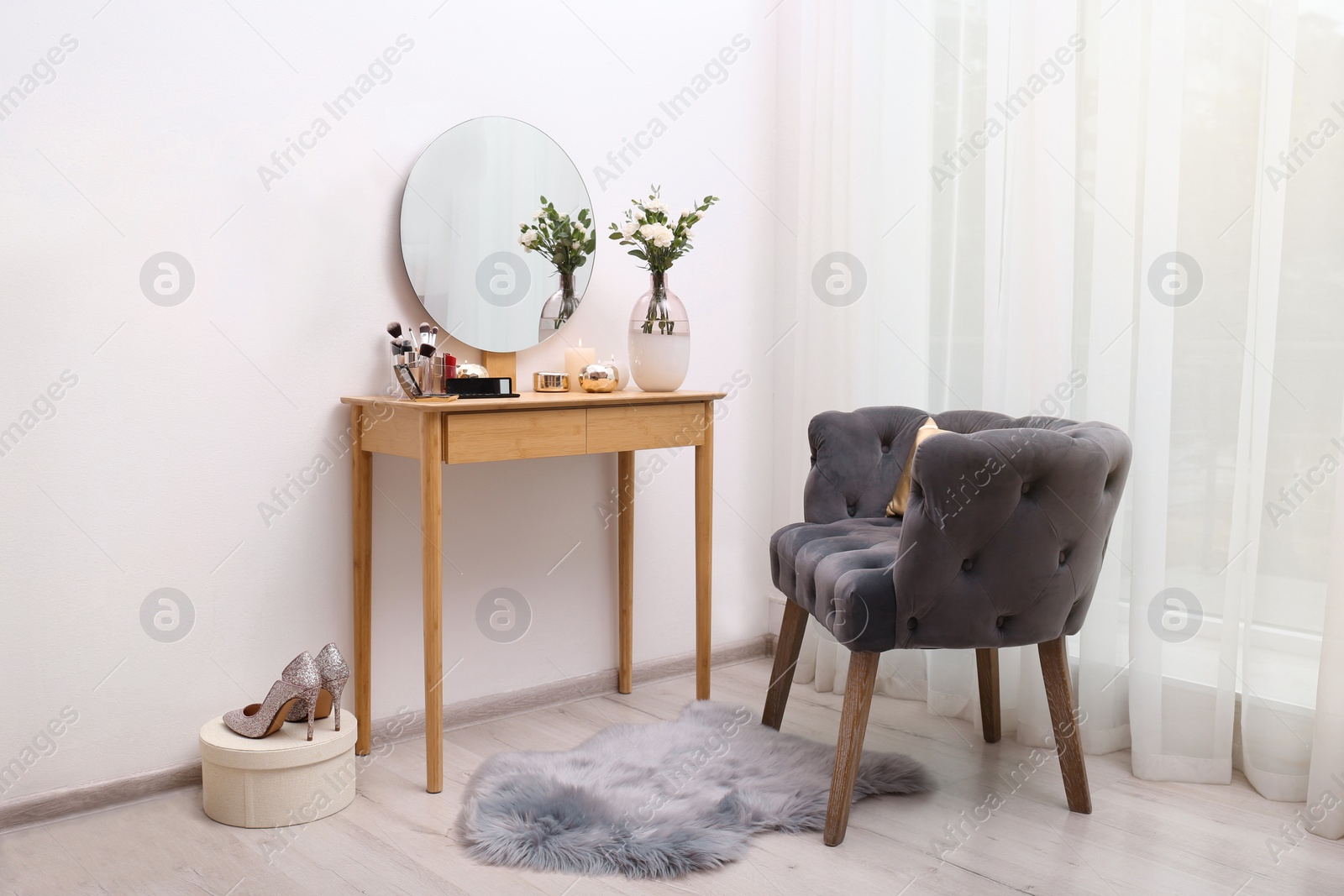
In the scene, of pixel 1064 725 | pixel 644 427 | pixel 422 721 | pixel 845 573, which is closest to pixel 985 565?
pixel 845 573

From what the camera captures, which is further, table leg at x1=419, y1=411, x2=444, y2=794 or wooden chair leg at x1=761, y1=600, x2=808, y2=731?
wooden chair leg at x1=761, y1=600, x2=808, y2=731

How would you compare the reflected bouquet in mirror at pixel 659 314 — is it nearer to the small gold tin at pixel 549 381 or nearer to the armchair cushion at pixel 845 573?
the small gold tin at pixel 549 381

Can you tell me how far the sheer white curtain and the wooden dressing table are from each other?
0.63 meters

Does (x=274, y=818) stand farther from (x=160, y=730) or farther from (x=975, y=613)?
(x=975, y=613)

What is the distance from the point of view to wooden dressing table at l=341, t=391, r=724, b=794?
215 cm

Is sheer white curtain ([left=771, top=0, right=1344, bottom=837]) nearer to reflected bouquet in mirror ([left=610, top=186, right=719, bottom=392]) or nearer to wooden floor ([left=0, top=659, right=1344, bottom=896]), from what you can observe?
wooden floor ([left=0, top=659, right=1344, bottom=896])

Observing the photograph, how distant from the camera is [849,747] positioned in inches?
76.2

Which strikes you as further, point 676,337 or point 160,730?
point 676,337

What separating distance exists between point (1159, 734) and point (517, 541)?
1.58 meters

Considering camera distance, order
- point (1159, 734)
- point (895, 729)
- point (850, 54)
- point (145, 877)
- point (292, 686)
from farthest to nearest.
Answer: point (850, 54) < point (895, 729) < point (1159, 734) < point (292, 686) < point (145, 877)

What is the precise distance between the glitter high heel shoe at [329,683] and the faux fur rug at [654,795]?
1.11 ft

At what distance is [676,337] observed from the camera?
2.60 metres

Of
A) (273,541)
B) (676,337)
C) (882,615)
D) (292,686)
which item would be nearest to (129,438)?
(273,541)

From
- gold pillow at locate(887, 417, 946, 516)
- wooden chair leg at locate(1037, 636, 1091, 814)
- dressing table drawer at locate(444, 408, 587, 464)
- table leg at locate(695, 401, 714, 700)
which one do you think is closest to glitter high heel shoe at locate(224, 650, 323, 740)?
dressing table drawer at locate(444, 408, 587, 464)
